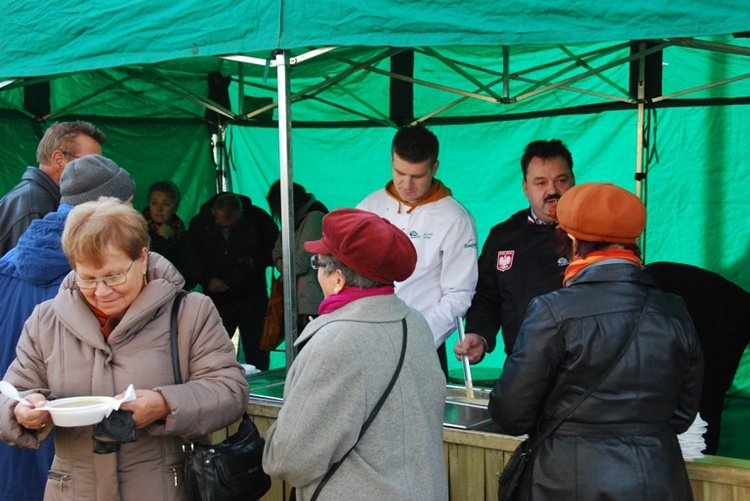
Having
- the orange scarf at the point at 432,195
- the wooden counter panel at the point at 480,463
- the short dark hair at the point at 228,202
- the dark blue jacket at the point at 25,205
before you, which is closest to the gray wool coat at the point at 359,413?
the wooden counter panel at the point at 480,463

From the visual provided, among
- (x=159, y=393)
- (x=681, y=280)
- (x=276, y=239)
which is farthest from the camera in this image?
(x=276, y=239)

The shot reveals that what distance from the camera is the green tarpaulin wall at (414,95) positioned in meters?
2.87

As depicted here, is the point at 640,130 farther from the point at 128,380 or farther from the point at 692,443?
the point at 128,380

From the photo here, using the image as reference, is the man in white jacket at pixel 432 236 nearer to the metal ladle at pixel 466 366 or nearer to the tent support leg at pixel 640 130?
the metal ladle at pixel 466 366

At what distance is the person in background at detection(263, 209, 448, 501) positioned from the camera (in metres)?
1.91

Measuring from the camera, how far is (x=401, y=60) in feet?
19.7

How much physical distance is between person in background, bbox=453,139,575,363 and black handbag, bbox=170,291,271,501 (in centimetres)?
115

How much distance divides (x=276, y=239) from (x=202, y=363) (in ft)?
12.2

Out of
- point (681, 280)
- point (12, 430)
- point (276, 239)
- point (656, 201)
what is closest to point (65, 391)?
point (12, 430)

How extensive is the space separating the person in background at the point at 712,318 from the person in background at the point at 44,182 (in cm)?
245

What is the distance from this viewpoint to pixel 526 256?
3.28 meters

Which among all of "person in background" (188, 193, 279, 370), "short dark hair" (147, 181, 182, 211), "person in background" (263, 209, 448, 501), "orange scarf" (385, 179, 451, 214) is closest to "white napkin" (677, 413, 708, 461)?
"person in background" (263, 209, 448, 501)

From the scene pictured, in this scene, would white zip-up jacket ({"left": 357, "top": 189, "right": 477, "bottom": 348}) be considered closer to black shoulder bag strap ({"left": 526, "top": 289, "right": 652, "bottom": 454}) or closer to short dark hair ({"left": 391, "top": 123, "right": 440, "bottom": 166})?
short dark hair ({"left": 391, "top": 123, "right": 440, "bottom": 166})

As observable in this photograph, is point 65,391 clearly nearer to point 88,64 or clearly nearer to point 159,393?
point 159,393
